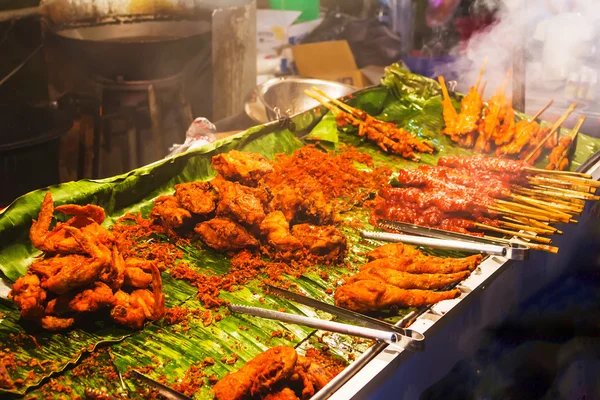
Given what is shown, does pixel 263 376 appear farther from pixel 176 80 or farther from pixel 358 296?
pixel 176 80

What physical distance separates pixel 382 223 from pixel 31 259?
2472mm

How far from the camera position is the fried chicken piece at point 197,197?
368cm

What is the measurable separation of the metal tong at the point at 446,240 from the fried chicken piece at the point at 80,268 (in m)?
1.88

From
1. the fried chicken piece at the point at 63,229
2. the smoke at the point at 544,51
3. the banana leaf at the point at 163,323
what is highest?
the smoke at the point at 544,51

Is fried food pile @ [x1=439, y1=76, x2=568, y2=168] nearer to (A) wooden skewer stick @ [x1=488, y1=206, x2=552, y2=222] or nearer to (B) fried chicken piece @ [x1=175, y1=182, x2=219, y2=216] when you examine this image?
(A) wooden skewer stick @ [x1=488, y1=206, x2=552, y2=222]

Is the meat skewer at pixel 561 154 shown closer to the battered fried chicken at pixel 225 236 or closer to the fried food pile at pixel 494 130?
the fried food pile at pixel 494 130

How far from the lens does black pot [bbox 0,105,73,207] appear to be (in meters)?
5.14

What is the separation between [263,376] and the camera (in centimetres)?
236

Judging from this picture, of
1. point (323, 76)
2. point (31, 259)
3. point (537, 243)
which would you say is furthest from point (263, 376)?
point (323, 76)

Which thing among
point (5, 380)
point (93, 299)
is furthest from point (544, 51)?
point (5, 380)

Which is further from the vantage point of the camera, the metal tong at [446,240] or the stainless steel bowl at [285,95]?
the stainless steel bowl at [285,95]

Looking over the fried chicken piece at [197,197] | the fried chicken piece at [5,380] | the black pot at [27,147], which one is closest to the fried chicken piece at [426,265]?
the fried chicken piece at [197,197]

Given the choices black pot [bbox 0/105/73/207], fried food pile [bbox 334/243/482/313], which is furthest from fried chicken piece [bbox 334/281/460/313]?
black pot [bbox 0/105/73/207]

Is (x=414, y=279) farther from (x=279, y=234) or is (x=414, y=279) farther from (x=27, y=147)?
(x=27, y=147)
